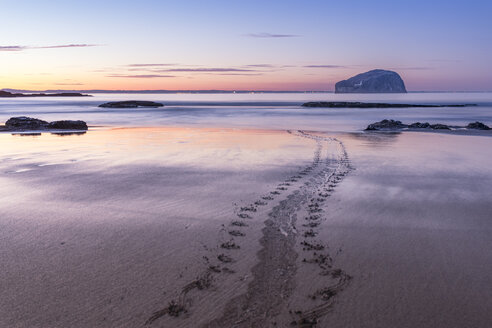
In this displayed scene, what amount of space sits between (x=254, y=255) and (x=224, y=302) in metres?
1.38

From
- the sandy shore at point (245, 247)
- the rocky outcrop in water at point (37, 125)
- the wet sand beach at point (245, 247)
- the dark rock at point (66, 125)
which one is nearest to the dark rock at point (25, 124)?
the rocky outcrop in water at point (37, 125)

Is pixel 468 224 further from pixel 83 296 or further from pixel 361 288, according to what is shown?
pixel 83 296

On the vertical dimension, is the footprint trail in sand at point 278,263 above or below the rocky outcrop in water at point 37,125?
below

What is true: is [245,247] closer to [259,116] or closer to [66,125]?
[66,125]

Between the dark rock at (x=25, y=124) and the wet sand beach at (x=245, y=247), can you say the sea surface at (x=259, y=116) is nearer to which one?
the dark rock at (x=25, y=124)

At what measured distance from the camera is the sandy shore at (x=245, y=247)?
460 centimetres

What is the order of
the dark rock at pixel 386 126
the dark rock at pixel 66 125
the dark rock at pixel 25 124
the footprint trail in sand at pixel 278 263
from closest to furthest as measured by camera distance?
the footprint trail in sand at pixel 278 263 < the dark rock at pixel 25 124 < the dark rock at pixel 66 125 < the dark rock at pixel 386 126

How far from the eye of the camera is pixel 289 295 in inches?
192

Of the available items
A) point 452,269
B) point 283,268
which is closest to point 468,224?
point 452,269

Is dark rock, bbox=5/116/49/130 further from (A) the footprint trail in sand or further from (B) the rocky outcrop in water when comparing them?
(A) the footprint trail in sand

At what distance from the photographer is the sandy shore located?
4.60 meters

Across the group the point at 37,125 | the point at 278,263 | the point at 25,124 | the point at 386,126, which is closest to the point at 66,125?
the point at 37,125

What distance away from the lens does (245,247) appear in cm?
636

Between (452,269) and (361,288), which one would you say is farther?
(452,269)
